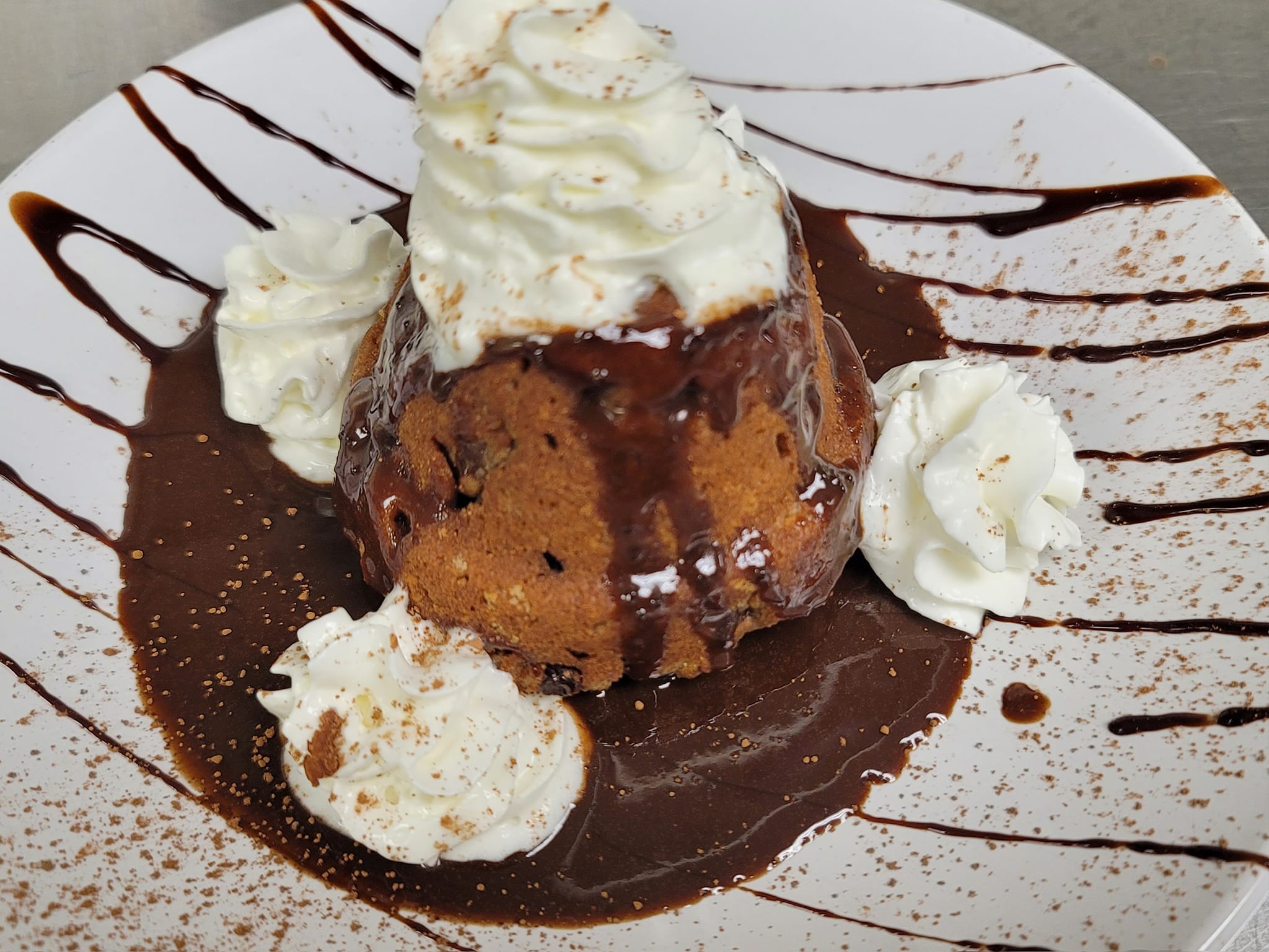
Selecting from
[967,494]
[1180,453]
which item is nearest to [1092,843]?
[967,494]

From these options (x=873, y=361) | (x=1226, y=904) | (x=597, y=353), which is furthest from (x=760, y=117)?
(x=1226, y=904)

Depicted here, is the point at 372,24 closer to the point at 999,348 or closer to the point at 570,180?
the point at 570,180

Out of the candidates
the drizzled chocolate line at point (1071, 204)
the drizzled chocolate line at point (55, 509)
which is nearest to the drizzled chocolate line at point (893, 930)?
the drizzled chocolate line at point (55, 509)

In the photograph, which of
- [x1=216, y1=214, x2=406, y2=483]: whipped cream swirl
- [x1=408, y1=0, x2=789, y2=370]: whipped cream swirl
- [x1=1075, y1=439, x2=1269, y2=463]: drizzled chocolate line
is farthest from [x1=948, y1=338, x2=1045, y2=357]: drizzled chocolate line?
[x1=216, y1=214, x2=406, y2=483]: whipped cream swirl

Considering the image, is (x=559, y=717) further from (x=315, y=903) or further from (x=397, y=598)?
(x=315, y=903)

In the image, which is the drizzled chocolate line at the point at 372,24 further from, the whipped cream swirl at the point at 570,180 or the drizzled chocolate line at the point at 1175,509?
the drizzled chocolate line at the point at 1175,509
